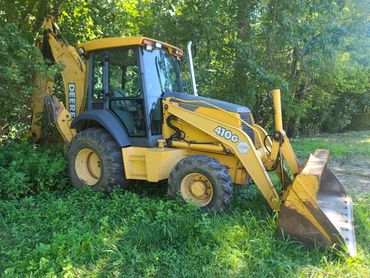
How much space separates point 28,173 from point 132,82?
2000mm

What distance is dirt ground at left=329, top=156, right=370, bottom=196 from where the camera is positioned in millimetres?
6309

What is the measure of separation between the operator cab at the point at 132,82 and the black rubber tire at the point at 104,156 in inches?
12.5

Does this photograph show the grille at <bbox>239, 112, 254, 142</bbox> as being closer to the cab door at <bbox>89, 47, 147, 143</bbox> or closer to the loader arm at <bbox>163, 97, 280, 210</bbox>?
the loader arm at <bbox>163, 97, 280, 210</bbox>

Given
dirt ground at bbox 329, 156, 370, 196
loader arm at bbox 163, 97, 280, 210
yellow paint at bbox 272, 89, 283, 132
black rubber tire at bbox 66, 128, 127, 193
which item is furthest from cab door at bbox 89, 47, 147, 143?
dirt ground at bbox 329, 156, 370, 196

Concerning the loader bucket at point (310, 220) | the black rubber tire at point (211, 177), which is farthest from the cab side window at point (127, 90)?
the loader bucket at point (310, 220)

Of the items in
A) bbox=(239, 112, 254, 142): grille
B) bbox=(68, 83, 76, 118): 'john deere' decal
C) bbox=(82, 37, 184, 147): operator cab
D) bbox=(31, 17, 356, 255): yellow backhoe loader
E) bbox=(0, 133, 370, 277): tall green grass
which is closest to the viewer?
bbox=(0, 133, 370, 277): tall green grass

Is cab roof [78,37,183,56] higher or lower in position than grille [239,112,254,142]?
higher

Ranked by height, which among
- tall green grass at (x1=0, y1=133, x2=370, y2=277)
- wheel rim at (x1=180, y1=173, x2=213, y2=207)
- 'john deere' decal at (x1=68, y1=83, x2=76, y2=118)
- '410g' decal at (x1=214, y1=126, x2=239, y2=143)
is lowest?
tall green grass at (x1=0, y1=133, x2=370, y2=277)

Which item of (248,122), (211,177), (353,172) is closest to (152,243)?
(211,177)

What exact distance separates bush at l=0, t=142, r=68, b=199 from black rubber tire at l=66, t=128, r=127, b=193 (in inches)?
10.2

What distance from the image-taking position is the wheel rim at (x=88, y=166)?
18.8ft

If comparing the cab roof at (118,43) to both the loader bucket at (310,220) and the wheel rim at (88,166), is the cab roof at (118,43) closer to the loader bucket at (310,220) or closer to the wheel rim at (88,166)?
the wheel rim at (88,166)

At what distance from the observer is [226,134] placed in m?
4.86

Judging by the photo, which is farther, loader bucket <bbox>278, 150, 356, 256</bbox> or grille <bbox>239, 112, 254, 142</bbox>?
grille <bbox>239, 112, 254, 142</bbox>
